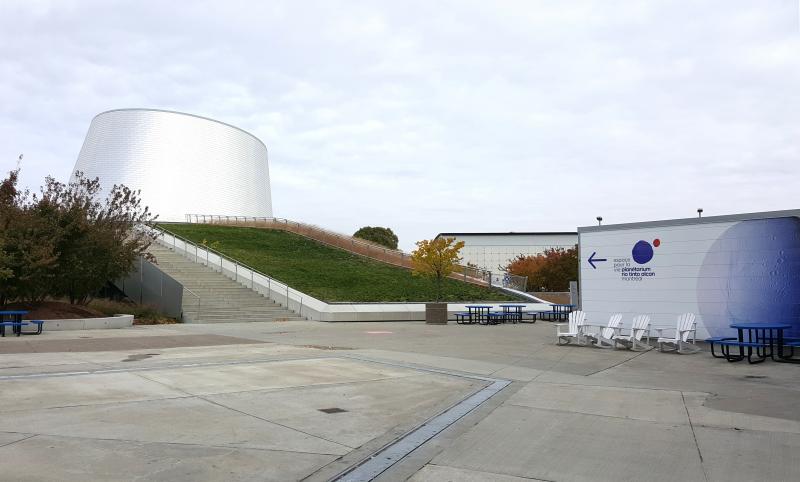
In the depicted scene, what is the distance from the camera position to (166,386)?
795 cm

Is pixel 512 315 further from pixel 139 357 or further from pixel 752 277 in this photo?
pixel 139 357


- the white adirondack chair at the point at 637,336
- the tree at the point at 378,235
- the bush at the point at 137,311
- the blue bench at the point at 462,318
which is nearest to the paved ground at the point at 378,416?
the white adirondack chair at the point at 637,336

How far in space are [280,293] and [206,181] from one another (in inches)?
1824

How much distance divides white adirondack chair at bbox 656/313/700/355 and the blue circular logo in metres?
2.06

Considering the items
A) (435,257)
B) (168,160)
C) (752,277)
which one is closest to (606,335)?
(752,277)

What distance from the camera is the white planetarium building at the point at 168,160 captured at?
64625 mm

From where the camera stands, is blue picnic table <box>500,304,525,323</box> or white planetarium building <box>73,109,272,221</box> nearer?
blue picnic table <box>500,304,525,323</box>

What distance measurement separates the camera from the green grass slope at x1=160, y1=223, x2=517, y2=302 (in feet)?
96.9

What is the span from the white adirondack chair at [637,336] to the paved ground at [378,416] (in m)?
2.20

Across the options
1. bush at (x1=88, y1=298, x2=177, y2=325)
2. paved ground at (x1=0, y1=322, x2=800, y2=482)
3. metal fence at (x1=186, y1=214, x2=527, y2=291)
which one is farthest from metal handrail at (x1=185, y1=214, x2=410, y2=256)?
paved ground at (x1=0, y1=322, x2=800, y2=482)

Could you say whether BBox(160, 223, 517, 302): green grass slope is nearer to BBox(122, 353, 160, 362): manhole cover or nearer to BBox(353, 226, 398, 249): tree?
BBox(122, 353, 160, 362): manhole cover

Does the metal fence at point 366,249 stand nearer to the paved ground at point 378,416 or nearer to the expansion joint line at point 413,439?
the paved ground at point 378,416

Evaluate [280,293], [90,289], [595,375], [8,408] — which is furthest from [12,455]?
[280,293]

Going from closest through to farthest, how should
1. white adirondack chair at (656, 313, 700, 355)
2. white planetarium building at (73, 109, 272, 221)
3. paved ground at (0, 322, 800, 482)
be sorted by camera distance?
paved ground at (0, 322, 800, 482)
white adirondack chair at (656, 313, 700, 355)
white planetarium building at (73, 109, 272, 221)
